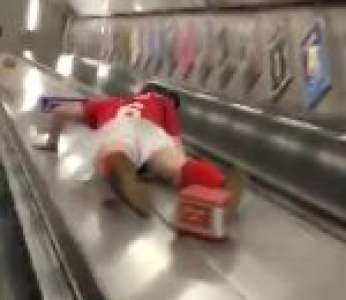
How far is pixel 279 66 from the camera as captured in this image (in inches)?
193

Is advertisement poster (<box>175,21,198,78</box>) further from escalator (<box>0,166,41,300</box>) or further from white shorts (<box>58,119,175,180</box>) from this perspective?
white shorts (<box>58,119,175,180</box>)

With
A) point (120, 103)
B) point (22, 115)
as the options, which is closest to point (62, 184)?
point (120, 103)

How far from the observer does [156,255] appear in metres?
2.45

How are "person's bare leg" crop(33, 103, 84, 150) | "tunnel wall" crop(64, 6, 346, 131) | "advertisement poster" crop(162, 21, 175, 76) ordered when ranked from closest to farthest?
"person's bare leg" crop(33, 103, 84, 150) < "tunnel wall" crop(64, 6, 346, 131) < "advertisement poster" crop(162, 21, 175, 76)

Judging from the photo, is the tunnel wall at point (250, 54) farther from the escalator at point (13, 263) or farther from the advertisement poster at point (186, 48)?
the escalator at point (13, 263)

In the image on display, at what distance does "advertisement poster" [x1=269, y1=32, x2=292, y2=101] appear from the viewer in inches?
189

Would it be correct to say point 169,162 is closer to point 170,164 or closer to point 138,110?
point 170,164

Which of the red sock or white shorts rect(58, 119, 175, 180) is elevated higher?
white shorts rect(58, 119, 175, 180)

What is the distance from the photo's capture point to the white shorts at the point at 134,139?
298 cm

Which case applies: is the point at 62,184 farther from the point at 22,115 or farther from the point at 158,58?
the point at 158,58

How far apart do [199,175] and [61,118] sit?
1085 mm

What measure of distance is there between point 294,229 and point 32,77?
6256 millimetres

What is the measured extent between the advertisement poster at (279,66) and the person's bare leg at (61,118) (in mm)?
1594

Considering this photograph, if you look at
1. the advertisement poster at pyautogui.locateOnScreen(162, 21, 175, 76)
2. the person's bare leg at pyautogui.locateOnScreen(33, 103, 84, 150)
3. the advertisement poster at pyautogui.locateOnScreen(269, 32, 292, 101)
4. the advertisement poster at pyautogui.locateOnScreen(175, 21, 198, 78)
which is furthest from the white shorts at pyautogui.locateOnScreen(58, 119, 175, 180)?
the advertisement poster at pyautogui.locateOnScreen(162, 21, 175, 76)
